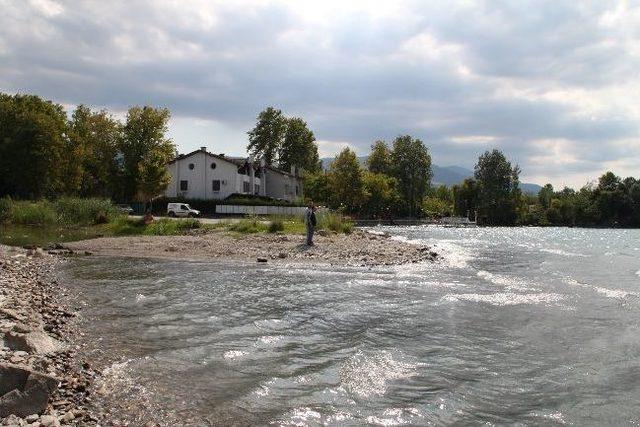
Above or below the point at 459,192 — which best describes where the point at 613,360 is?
below

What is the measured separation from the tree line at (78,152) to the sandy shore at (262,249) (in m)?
18.5

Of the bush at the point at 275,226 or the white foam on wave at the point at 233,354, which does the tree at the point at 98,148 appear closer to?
the bush at the point at 275,226

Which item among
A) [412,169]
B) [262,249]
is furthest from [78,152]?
[412,169]

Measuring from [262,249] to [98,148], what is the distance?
6097 cm

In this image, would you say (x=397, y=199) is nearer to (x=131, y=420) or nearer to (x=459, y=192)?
(x=459, y=192)

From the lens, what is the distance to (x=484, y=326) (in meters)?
12.4

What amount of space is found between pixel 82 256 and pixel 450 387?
22.4 m

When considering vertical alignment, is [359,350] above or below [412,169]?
below

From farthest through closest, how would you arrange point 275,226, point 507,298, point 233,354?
→ point 275,226 → point 507,298 → point 233,354

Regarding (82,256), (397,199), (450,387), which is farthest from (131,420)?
(397,199)

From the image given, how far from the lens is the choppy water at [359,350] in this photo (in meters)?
7.13

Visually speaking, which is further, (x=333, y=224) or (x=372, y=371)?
(x=333, y=224)

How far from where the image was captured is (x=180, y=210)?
204 ft

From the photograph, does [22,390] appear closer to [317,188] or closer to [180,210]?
[180,210]
